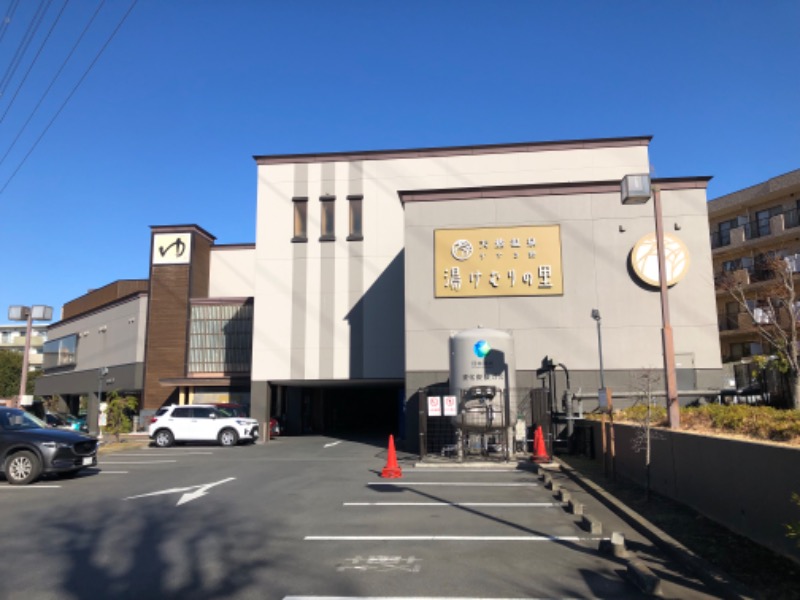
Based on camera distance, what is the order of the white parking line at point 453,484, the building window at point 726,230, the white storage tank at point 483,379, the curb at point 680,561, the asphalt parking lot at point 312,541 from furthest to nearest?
the building window at point 726,230 → the white storage tank at point 483,379 → the white parking line at point 453,484 → the asphalt parking lot at point 312,541 → the curb at point 680,561

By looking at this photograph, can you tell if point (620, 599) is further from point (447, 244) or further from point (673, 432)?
point (447, 244)

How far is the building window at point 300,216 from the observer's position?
27422 millimetres

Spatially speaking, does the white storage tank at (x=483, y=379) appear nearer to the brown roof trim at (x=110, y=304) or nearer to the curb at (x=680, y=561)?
the curb at (x=680, y=561)

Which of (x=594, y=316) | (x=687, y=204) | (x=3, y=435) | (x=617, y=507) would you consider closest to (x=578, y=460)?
(x=594, y=316)

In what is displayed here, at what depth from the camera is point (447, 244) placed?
21688mm

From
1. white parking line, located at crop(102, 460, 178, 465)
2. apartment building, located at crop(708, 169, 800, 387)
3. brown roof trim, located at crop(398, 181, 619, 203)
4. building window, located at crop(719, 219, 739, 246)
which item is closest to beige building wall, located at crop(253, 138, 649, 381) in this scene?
brown roof trim, located at crop(398, 181, 619, 203)

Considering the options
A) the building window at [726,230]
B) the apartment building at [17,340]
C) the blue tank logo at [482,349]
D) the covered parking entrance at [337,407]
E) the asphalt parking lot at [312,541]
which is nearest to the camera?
the asphalt parking lot at [312,541]

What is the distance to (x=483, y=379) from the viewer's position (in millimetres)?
17672

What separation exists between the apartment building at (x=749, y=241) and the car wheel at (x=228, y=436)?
2713 centimetres

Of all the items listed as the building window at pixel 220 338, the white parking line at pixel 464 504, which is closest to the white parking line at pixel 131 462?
the white parking line at pixel 464 504

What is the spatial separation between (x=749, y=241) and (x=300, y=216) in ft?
94.4

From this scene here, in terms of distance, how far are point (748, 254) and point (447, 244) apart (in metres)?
27.0

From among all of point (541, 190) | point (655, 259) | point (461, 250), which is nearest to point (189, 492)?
point (461, 250)

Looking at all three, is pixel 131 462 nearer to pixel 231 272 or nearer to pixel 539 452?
pixel 539 452
